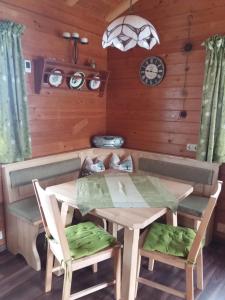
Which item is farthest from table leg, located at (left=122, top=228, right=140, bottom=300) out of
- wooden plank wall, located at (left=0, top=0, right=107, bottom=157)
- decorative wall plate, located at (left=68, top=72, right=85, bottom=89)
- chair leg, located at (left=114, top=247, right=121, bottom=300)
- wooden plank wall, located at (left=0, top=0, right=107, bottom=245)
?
decorative wall plate, located at (left=68, top=72, right=85, bottom=89)

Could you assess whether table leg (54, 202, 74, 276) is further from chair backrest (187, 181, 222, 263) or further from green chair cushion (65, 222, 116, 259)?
chair backrest (187, 181, 222, 263)

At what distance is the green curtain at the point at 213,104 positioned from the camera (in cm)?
256

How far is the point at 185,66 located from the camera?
9.59ft

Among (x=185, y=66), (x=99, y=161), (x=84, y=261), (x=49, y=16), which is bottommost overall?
(x=84, y=261)

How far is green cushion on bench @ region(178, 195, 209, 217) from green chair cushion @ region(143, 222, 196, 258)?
17.4 inches

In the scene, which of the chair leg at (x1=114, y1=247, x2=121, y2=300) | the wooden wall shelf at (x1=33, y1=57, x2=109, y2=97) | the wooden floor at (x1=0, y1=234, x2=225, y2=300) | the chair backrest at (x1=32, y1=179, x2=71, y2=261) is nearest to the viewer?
the chair backrest at (x1=32, y1=179, x2=71, y2=261)

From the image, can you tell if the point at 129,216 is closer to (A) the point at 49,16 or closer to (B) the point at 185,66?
(B) the point at 185,66

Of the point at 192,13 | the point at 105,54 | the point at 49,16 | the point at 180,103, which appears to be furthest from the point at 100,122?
the point at 192,13

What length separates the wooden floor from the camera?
2002 mm

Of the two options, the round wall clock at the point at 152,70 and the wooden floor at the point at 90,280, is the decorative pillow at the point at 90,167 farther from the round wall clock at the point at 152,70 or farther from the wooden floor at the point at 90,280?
the round wall clock at the point at 152,70

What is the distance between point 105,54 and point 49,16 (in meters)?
0.98

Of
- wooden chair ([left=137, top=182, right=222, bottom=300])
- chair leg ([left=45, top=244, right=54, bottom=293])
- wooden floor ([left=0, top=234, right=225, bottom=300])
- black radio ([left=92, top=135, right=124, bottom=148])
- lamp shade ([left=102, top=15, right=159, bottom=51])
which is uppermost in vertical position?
lamp shade ([left=102, top=15, right=159, bottom=51])

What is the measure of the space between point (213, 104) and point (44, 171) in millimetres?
1864

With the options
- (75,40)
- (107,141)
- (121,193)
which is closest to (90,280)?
(121,193)
